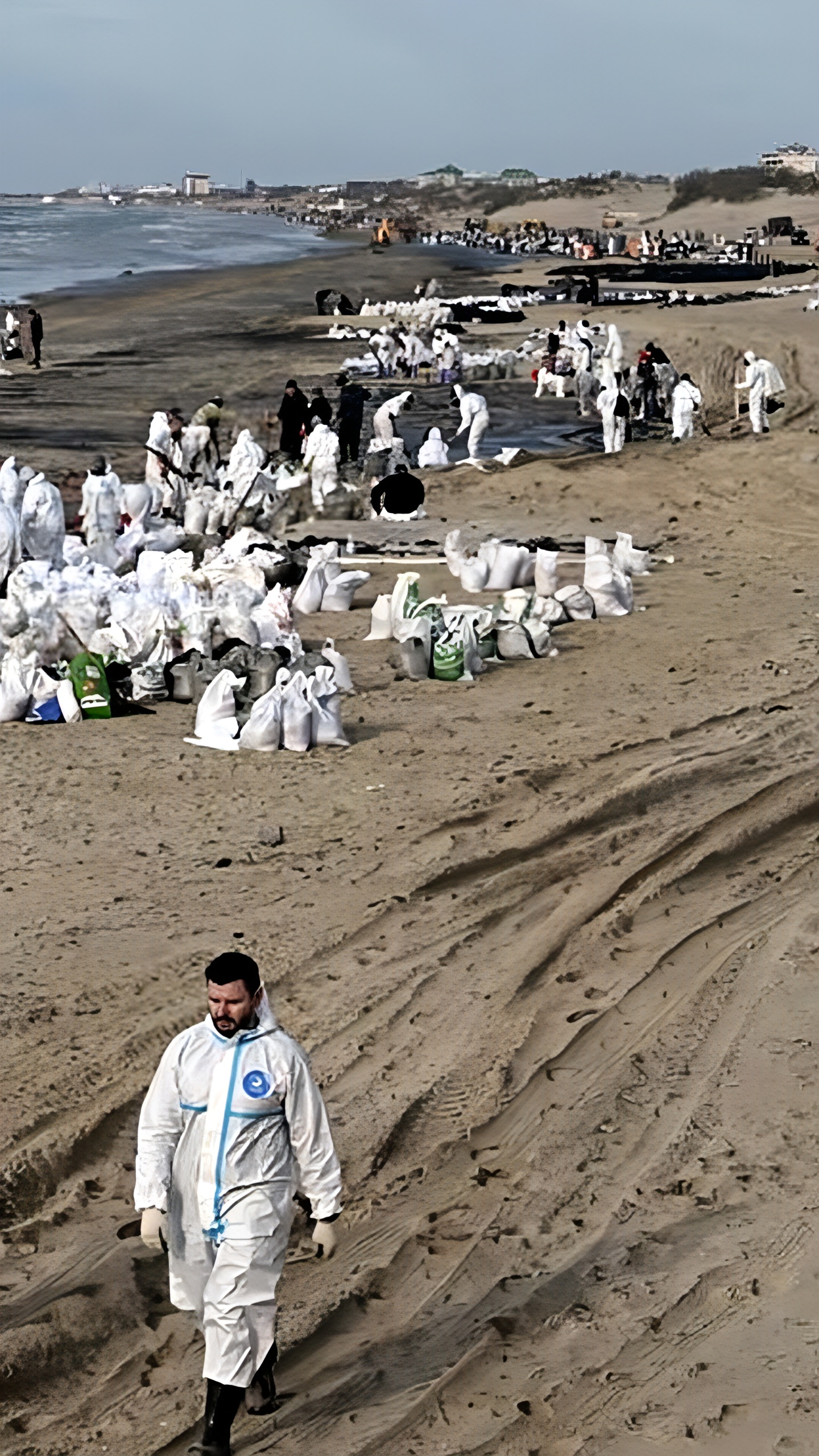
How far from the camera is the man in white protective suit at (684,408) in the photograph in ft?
73.2

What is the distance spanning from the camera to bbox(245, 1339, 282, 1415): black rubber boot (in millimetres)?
4695

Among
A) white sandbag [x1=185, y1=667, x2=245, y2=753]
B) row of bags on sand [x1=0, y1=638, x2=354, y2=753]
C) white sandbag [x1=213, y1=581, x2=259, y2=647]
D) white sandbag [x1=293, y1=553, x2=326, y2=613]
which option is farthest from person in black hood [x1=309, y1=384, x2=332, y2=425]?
white sandbag [x1=185, y1=667, x2=245, y2=753]

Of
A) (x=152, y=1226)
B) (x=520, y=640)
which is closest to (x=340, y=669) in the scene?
(x=520, y=640)

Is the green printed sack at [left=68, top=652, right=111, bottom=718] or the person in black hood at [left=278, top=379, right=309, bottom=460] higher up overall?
the person in black hood at [left=278, top=379, right=309, bottom=460]

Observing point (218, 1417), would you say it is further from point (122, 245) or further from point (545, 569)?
point (122, 245)

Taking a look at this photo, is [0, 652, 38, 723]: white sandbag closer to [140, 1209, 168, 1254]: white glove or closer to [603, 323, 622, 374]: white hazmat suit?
[140, 1209, 168, 1254]: white glove

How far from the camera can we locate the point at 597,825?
935cm

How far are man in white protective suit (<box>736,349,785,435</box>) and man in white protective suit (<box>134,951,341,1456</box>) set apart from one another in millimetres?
19096

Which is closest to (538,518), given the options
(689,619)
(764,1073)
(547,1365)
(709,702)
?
(689,619)

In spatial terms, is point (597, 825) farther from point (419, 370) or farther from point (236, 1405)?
point (419, 370)

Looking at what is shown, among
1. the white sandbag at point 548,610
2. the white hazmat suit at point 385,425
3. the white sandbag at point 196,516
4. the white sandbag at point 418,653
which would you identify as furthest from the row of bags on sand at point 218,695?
the white hazmat suit at point 385,425

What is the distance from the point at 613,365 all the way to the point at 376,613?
43.3ft

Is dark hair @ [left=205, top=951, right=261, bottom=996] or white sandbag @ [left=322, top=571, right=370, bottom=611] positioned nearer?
dark hair @ [left=205, top=951, right=261, bottom=996]

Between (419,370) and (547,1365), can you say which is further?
(419,370)
